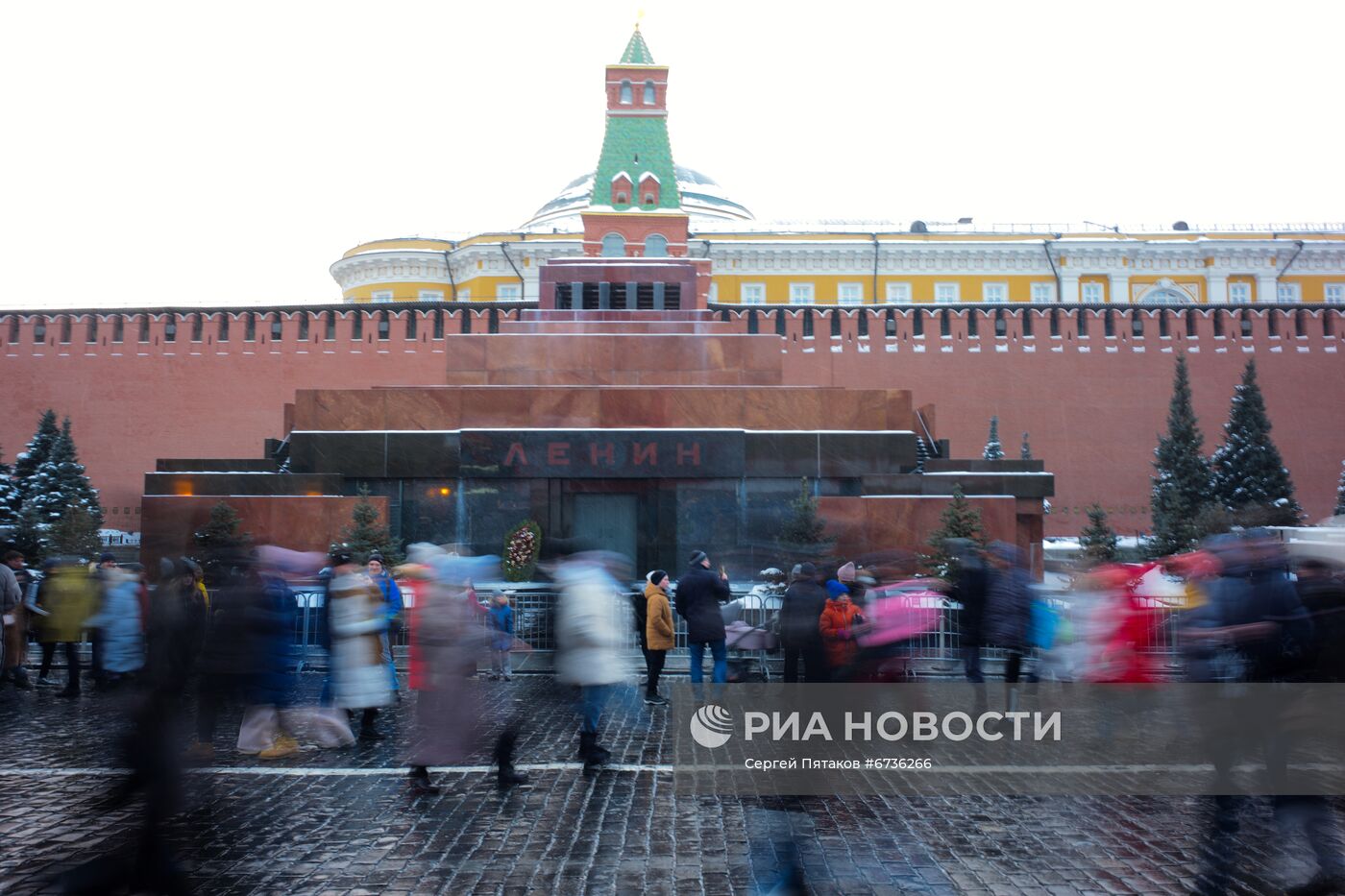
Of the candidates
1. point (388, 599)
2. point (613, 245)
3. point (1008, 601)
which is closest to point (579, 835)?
point (1008, 601)

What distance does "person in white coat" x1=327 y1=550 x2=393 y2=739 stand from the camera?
653 cm

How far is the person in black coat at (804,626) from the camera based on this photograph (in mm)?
5383

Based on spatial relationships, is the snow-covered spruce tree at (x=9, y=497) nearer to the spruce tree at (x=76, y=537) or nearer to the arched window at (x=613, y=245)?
the spruce tree at (x=76, y=537)

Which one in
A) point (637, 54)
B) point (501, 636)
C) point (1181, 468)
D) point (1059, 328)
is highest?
point (637, 54)

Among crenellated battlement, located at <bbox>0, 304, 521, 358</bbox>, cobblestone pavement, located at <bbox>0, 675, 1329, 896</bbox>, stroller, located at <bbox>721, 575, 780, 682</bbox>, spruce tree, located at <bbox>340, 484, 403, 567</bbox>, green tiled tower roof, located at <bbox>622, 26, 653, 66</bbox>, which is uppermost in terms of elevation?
green tiled tower roof, located at <bbox>622, 26, 653, 66</bbox>

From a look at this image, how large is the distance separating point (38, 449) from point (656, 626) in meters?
22.4

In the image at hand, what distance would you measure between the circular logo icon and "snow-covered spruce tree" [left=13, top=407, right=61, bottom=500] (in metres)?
23.3

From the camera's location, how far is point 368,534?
1261cm

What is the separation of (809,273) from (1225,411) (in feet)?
50.9

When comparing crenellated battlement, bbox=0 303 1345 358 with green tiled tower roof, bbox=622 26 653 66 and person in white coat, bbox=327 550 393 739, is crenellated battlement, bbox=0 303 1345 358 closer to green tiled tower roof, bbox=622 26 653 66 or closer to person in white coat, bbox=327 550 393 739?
green tiled tower roof, bbox=622 26 653 66

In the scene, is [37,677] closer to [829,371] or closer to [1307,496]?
[829,371]

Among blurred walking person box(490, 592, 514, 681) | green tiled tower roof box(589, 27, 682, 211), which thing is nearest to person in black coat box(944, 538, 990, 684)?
blurred walking person box(490, 592, 514, 681)

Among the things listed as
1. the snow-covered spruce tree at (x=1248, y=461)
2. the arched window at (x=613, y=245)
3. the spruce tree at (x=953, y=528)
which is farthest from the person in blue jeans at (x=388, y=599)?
the snow-covered spruce tree at (x=1248, y=461)

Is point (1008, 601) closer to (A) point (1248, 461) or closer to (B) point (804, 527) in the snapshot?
(B) point (804, 527)
